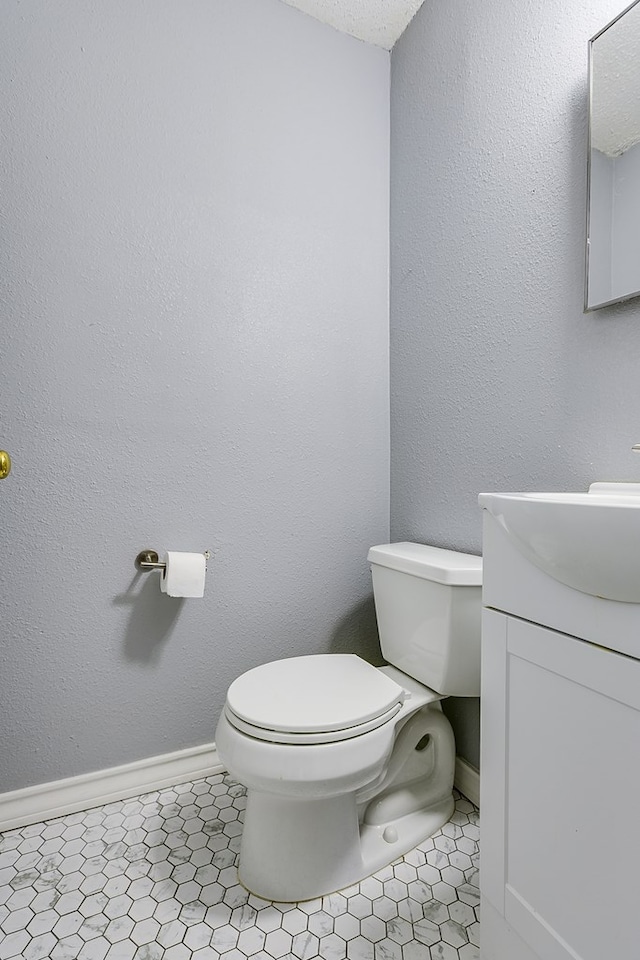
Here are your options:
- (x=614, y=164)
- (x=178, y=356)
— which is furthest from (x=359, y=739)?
→ (x=614, y=164)

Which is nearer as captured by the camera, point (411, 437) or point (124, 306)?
point (124, 306)

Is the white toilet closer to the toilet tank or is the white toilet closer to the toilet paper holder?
the toilet tank

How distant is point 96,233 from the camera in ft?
4.41

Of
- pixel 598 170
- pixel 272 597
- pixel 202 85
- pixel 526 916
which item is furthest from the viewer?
pixel 272 597

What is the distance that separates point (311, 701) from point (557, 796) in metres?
0.51

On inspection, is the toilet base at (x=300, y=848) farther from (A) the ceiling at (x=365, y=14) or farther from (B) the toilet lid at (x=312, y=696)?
(A) the ceiling at (x=365, y=14)

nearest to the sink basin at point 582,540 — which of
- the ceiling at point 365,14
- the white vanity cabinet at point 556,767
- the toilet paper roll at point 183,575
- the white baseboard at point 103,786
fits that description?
the white vanity cabinet at point 556,767

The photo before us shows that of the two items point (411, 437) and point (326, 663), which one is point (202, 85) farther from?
point (326, 663)

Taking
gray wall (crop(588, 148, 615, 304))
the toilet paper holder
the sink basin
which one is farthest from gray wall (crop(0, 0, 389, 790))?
the sink basin

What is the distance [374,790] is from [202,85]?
1.91 m

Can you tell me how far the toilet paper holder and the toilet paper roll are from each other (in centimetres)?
2

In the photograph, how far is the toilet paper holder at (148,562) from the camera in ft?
4.58

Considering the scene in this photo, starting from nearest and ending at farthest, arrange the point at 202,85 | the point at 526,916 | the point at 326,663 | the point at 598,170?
the point at 526,916, the point at 598,170, the point at 326,663, the point at 202,85

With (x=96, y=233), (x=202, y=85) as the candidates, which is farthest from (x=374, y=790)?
(x=202, y=85)
